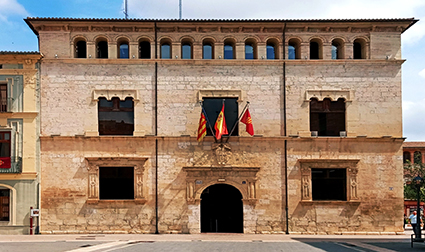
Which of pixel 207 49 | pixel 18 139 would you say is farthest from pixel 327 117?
pixel 18 139

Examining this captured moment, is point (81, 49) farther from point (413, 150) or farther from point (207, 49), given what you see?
point (413, 150)

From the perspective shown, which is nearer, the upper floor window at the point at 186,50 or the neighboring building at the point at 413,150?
the upper floor window at the point at 186,50

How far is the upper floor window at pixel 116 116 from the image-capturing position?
81.9 ft

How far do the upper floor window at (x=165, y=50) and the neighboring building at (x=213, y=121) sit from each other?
0.11 m

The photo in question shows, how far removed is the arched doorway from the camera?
24891mm

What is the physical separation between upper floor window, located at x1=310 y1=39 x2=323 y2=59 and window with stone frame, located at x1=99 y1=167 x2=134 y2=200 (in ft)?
40.4

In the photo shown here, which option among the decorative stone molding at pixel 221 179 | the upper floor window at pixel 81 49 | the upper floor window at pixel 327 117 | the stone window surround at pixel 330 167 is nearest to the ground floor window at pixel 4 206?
the upper floor window at pixel 81 49

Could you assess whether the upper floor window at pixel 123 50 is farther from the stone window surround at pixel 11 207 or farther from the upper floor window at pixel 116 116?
the stone window surround at pixel 11 207

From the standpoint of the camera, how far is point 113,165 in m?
24.5

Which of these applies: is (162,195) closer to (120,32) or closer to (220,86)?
(220,86)

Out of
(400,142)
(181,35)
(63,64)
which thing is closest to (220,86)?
(181,35)

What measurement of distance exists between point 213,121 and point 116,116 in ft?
17.9

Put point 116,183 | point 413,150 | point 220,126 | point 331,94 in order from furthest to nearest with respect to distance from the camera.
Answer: point 413,150, point 331,94, point 116,183, point 220,126

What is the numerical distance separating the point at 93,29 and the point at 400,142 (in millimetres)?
18348
